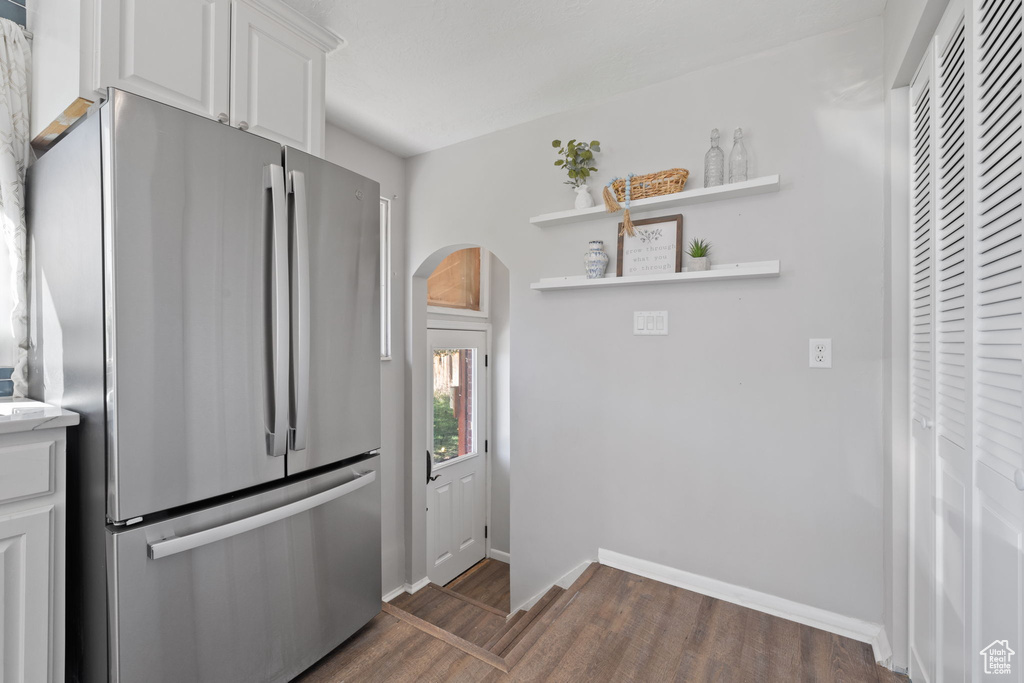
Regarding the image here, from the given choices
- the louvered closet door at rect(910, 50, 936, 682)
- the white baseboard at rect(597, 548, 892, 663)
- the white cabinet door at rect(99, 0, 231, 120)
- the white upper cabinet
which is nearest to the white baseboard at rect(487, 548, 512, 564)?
the white baseboard at rect(597, 548, 892, 663)

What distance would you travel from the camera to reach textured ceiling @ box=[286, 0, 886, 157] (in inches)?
64.8

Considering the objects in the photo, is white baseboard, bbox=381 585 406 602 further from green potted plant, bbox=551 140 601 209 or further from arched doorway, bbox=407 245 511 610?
green potted plant, bbox=551 140 601 209

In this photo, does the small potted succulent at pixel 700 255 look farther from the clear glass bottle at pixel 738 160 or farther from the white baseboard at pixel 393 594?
the white baseboard at pixel 393 594

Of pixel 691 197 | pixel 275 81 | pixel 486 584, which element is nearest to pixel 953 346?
pixel 691 197

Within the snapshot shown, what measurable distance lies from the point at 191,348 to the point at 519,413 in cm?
159

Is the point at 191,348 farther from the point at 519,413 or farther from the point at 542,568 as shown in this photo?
the point at 542,568

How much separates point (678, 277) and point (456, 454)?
231 cm

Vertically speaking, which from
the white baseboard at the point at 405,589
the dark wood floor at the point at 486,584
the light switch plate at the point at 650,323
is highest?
the light switch plate at the point at 650,323

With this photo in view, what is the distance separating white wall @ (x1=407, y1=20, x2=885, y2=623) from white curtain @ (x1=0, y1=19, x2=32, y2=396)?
1.88 m

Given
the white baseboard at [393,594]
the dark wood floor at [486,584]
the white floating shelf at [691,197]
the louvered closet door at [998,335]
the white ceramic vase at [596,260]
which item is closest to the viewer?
the louvered closet door at [998,335]

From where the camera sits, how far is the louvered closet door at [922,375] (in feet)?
4.33

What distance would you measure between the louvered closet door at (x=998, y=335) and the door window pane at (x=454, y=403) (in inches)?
111
